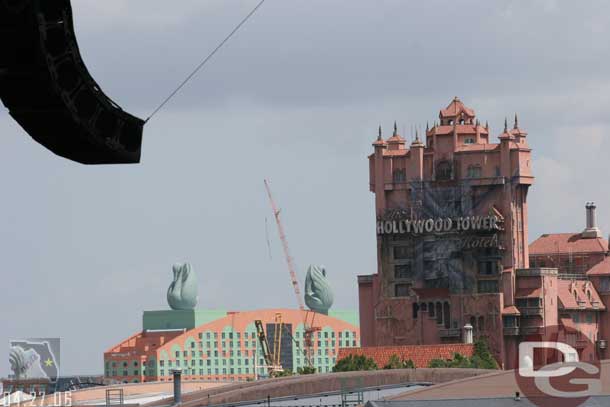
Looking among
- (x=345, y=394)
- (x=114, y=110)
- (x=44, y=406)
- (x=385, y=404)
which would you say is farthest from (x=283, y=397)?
(x=114, y=110)

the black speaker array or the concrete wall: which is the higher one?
the black speaker array

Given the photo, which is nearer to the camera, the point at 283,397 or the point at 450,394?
the point at 450,394

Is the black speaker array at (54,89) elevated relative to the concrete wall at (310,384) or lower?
elevated

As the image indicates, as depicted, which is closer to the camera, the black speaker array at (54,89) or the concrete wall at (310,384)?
the black speaker array at (54,89)

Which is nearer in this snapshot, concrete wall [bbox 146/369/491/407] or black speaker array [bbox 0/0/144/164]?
black speaker array [bbox 0/0/144/164]

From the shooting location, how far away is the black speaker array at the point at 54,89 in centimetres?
3678

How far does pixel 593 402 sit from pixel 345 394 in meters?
63.0

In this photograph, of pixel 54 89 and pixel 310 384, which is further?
pixel 310 384

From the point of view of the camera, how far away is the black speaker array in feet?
121

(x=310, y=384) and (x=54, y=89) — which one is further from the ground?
(x=54, y=89)

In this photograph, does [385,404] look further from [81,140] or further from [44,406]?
[44,406]

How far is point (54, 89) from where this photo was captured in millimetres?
37500

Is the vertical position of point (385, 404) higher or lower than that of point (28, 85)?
lower

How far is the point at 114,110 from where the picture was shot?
39.5m
